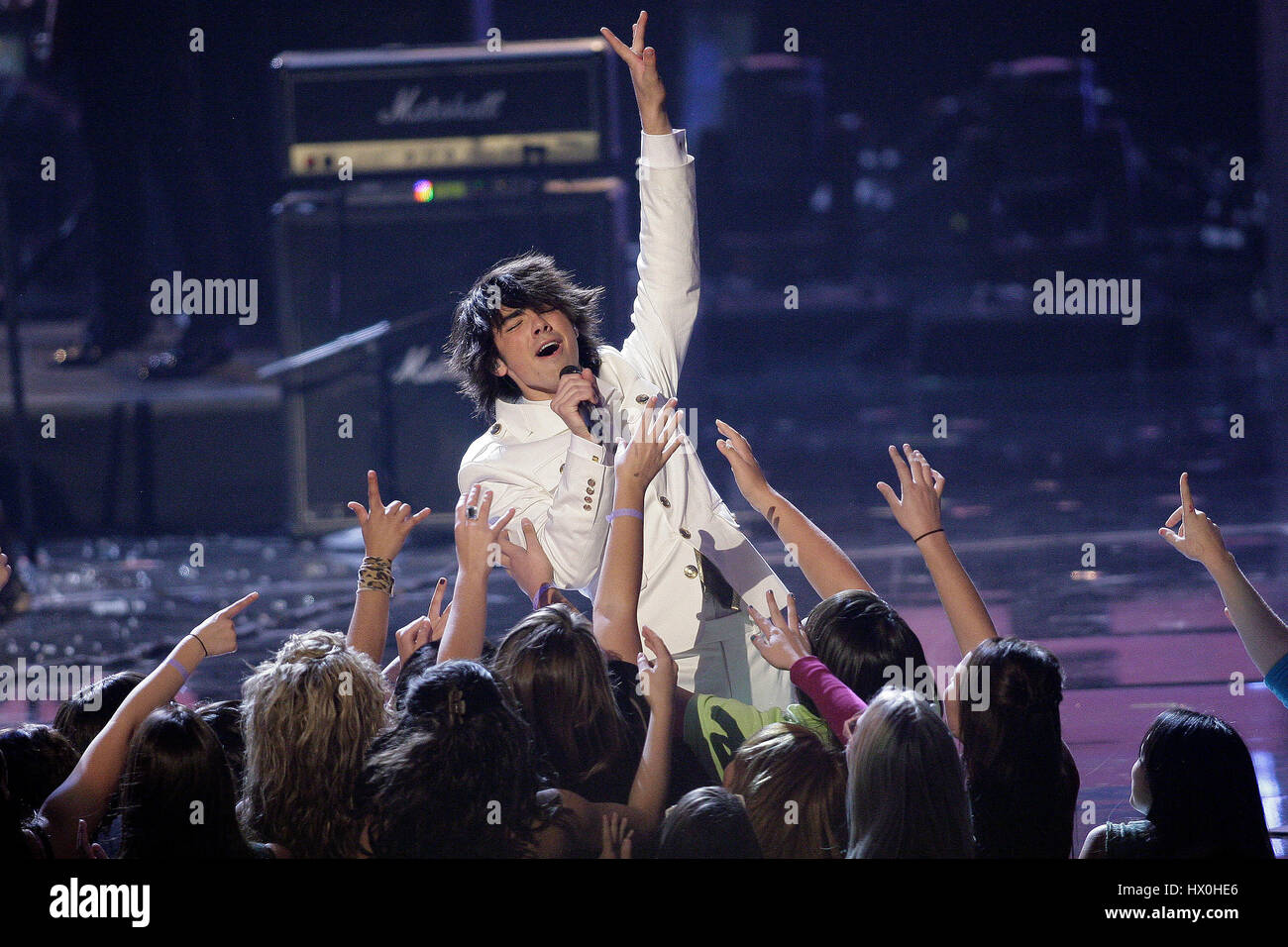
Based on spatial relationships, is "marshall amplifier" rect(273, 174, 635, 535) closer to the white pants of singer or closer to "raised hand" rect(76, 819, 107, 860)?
the white pants of singer

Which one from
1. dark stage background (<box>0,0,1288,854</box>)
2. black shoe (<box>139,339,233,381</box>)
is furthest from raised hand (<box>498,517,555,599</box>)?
black shoe (<box>139,339,233,381</box>)

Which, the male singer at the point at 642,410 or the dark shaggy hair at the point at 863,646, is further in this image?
the male singer at the point at 642,410

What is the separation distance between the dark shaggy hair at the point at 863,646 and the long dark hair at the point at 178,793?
0.79 meters

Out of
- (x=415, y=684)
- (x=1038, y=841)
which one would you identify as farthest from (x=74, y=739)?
(x=1038, y=841)

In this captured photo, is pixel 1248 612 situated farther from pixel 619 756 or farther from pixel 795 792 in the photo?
pixel 619 756

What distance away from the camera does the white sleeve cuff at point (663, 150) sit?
7.80 ft

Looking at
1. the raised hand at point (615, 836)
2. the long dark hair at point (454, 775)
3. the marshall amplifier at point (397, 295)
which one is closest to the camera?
the long dark hair at point (454, 775)

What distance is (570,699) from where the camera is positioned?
1911 millimetres

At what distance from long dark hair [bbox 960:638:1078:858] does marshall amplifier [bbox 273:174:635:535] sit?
2890 mm

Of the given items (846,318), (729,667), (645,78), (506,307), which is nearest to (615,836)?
(729,667)

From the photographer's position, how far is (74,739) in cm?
209

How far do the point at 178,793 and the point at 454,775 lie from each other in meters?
0.33

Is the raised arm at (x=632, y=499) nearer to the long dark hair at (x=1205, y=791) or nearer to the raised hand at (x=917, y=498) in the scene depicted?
the raised hand at (x=917, y=498)

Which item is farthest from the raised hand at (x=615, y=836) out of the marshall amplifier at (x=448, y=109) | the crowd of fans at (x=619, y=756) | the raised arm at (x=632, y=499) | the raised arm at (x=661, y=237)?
the marshall amplifier at (x=448, y=109)
